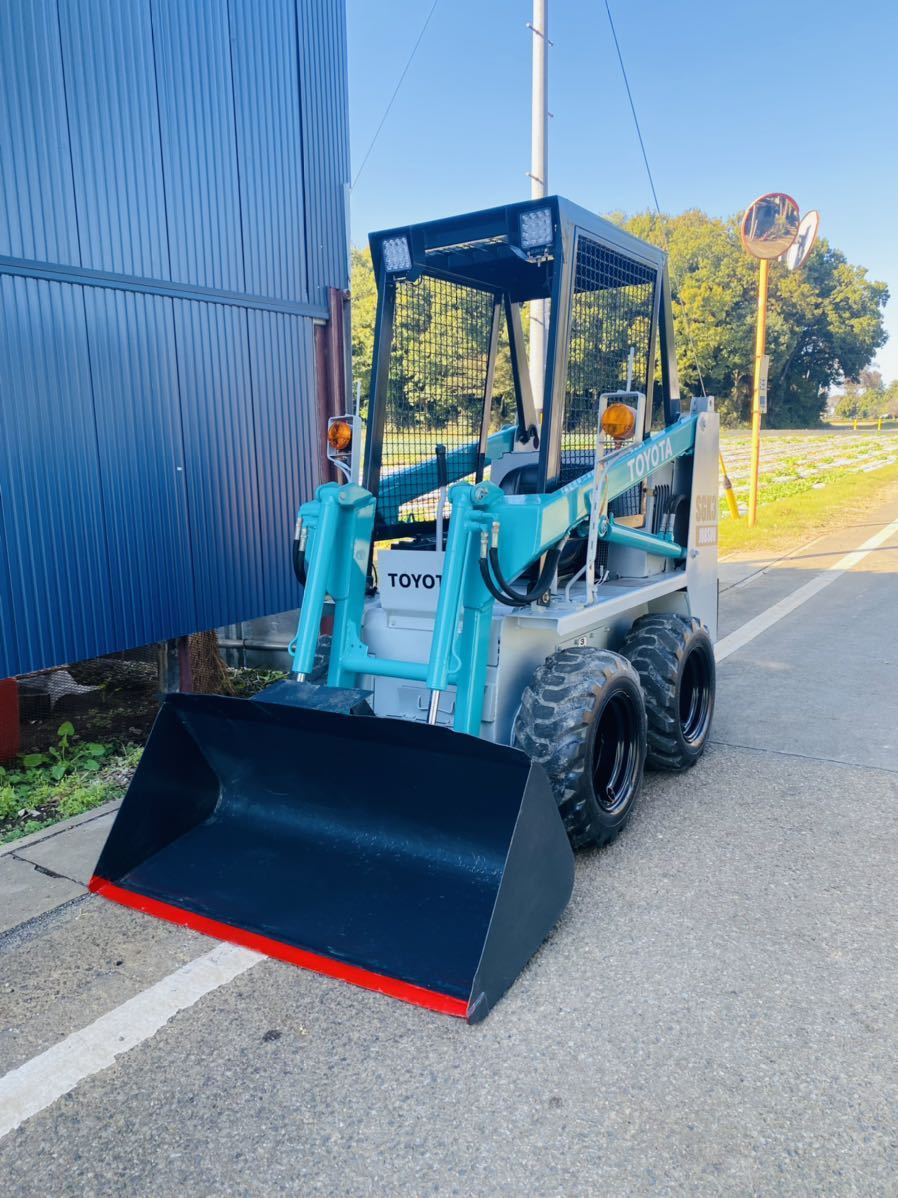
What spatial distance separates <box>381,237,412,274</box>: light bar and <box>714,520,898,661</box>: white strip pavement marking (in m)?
4.31

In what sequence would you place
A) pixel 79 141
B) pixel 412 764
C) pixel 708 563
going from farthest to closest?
pixel 708 563 → pixel 79 141 → pixel 412 764

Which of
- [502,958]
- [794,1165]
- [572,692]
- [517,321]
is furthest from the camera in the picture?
[517,321]

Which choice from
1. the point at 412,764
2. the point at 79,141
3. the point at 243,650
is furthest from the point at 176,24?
the point at 412,764

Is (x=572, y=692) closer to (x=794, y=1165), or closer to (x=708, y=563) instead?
(x=794, y=1165)

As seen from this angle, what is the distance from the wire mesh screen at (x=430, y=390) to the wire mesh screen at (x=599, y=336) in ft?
2.52

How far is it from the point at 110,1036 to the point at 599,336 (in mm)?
3823

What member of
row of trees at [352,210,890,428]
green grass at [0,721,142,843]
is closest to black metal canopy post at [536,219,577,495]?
green grass at [0,721,142,843]

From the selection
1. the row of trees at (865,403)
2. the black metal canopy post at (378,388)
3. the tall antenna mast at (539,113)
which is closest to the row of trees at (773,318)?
the row of trees at (865,403)

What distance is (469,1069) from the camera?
2621 millimetres

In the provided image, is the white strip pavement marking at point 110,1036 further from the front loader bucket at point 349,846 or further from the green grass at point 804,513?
the green grass at point 804,513

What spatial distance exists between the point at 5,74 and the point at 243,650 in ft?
13.5

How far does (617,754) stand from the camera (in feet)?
14.0

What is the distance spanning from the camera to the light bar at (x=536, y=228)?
402 cm

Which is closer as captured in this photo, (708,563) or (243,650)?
(708,563)
